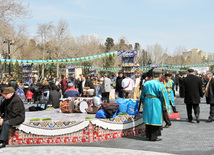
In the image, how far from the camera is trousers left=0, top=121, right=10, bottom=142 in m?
6.78

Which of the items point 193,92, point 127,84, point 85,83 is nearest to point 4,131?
point 193,92

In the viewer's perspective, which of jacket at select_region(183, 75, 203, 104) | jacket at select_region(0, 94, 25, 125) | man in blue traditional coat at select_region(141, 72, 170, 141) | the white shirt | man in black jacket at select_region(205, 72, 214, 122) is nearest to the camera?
jacket at select_region(0, 94, 25, 125)

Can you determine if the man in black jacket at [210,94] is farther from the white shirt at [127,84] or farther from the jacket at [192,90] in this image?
the white shirt at [127,84]

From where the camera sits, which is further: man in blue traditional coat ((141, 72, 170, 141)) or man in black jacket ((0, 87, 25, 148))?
man in blue traditional coat ((141, 72, 170, 141))

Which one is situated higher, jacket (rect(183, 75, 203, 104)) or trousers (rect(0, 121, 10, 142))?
jacket (rect(183, 75, 203, 104))

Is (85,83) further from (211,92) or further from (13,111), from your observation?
(13,111)

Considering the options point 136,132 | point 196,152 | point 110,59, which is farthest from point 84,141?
point 110,59

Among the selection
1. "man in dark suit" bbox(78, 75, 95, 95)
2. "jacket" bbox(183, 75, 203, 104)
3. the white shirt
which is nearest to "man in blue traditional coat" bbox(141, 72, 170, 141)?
"jacket" bbox(183, 75, 203, 104)

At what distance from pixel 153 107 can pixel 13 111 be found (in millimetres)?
3419

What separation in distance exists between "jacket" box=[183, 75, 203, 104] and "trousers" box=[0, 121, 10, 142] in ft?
19.3

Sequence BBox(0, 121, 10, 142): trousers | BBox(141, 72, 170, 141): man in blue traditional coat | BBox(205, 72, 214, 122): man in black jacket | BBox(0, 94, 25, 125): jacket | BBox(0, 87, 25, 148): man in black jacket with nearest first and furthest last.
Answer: BBox(0, 121, 10, 142): trousers, BBox(0, 87, 25, 148): man in black jacket, BBox(0, 94, 25, 125): jacket, BBox(141, 72, 170, 141): man in blue traditional coat, BBox(205, 72, 214, 122): man in black jacket

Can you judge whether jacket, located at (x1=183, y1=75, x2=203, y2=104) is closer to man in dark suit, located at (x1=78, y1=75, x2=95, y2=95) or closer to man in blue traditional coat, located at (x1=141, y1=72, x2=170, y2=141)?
man in blue traditional coat, located at (x1=141, y1=72, x2=170, y2=141)

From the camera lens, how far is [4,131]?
22.6 feet

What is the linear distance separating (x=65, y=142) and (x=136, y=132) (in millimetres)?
2111
